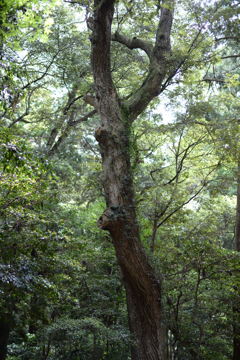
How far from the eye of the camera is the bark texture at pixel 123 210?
16.8 feet

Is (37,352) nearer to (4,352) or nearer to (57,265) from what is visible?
(4,352)

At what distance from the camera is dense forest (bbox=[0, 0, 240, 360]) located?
470 cm

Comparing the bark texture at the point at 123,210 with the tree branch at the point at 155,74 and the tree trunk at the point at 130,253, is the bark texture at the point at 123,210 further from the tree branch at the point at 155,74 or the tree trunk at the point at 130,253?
the tree branch at the point at 155,74

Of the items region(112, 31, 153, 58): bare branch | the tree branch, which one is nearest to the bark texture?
the tree branch

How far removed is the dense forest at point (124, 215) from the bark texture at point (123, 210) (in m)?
0.02

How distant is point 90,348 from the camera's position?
20.1ft

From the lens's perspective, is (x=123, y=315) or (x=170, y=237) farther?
(x=170, y=237)

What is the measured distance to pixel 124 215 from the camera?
505 cm

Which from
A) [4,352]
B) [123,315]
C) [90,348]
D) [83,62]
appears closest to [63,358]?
[90,348]

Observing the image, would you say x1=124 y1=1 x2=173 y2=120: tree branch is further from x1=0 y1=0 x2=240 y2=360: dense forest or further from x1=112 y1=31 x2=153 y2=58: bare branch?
x1=112 y1=31 x2=153 y2=58: bare branch

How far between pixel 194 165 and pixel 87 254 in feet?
9.64

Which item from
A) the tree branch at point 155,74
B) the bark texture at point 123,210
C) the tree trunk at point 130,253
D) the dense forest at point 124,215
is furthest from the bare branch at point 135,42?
the tree trunk at point 130,253

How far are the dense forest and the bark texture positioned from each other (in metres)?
0.02

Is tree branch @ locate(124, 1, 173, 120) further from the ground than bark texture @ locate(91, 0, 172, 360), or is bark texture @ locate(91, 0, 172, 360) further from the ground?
tree branch @ locate(124, 1, 173, 120)
